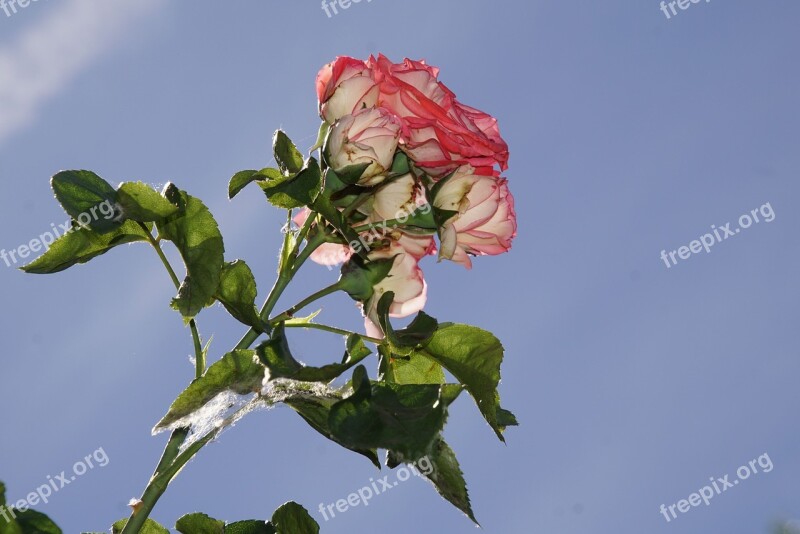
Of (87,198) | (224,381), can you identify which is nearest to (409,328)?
(224,381)

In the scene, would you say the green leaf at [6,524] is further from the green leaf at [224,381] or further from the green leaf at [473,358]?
the green leaf at [473,358]

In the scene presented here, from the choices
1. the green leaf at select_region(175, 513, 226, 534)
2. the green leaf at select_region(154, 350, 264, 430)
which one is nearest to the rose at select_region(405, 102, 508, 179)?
the green leaf at select_region(154, 350, 264, 430)

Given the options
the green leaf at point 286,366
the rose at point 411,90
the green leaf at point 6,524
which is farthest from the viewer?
the rose at point 411,90

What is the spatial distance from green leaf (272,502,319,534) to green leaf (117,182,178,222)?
0.58 metres

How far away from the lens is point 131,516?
131 centimetres

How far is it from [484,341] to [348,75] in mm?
537

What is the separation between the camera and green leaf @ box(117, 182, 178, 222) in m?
1.49

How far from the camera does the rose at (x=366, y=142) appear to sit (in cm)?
146

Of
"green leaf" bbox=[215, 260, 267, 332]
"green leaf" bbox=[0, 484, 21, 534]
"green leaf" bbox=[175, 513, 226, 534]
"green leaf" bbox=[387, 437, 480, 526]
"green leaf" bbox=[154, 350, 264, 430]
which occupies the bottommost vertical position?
"green leaf" bbox=[387, 437, 480, 526]

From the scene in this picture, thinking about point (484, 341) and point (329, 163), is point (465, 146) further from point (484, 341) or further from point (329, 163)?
point (484, 341)

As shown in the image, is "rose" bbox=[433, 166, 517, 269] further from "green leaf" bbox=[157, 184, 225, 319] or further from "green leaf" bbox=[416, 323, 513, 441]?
"green leaf" bbox=[157, 184, 225, 319]

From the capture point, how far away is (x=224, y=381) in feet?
4.38

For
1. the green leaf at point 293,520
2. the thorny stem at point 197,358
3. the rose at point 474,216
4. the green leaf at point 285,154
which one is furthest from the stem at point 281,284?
the green leaf at point 293,520

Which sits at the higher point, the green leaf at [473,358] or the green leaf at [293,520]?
the green leaf at [473,358]
